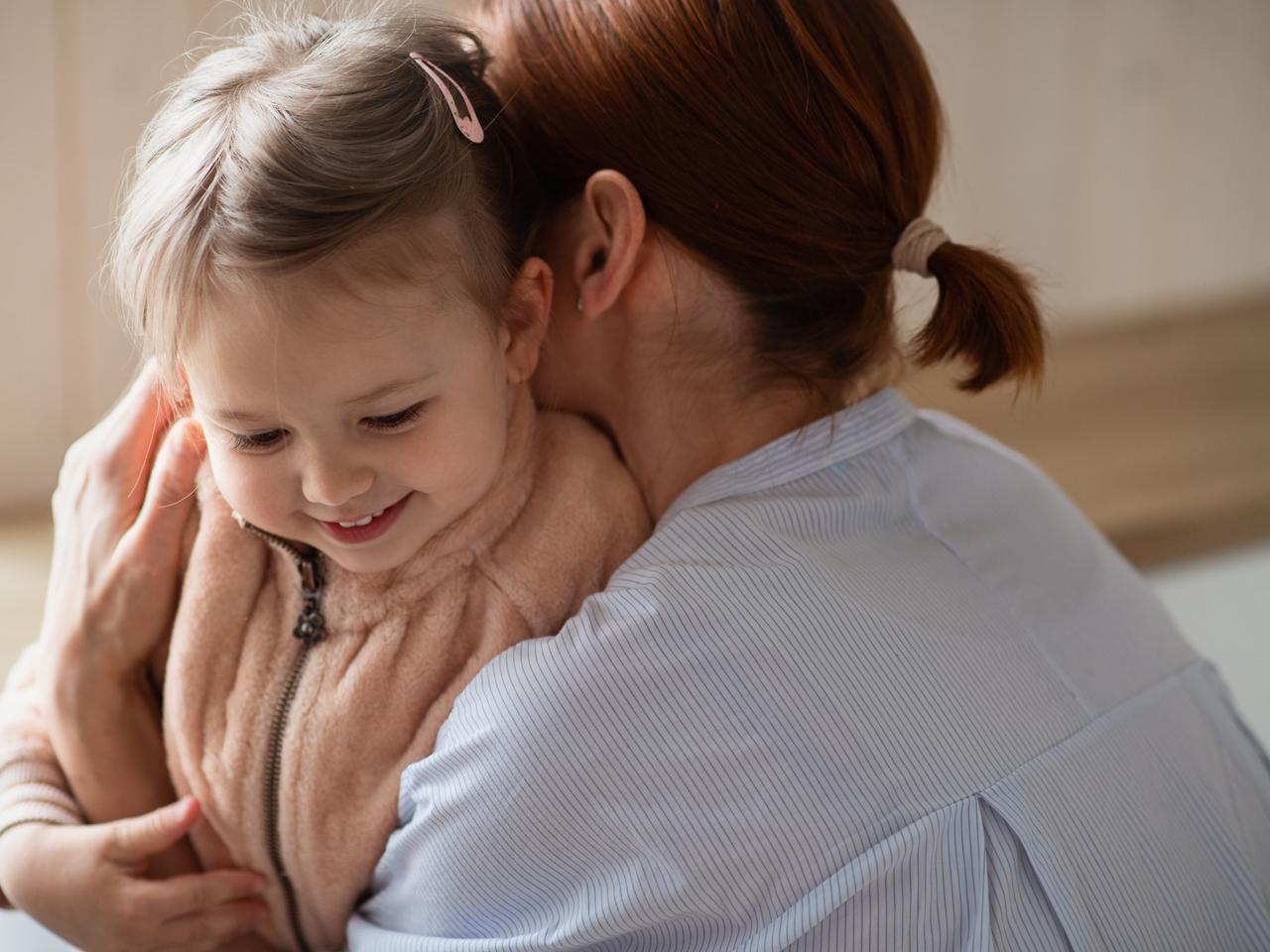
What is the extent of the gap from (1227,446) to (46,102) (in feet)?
6.74

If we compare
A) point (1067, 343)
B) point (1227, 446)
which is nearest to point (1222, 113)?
point (1067, 343)

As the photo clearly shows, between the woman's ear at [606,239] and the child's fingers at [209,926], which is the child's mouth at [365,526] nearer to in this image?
the woman's ear at [606,239]

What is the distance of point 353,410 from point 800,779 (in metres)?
0.39

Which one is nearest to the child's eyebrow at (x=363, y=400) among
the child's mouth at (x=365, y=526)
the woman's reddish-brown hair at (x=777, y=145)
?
the child's mouth at (x=365, y=526)

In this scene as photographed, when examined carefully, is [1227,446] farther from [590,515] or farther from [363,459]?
[363,459]

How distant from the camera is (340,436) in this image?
973mm

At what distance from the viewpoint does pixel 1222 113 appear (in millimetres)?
3252

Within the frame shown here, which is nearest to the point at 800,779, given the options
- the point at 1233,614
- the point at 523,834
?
the point at 523,834

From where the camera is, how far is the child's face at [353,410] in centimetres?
93

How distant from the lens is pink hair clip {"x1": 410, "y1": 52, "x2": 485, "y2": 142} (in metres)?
0.99

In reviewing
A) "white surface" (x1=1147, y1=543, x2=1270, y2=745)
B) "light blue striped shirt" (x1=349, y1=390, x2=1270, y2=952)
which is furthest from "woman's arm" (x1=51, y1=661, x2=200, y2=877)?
"white surface" (x1=1147, y1=543, x2=1270, y2=745)

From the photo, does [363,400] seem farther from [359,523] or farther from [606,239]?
[606,239]

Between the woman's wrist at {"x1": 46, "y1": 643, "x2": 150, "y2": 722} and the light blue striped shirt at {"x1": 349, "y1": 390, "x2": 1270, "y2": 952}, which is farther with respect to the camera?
the woman's wrist at {"x1": 46, "y1": 643, "x2": 150, "y2": 722}

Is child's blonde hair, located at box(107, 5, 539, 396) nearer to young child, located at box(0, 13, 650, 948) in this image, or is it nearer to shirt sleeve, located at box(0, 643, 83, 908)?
young child, located at box(0, 13, 650, 948)
